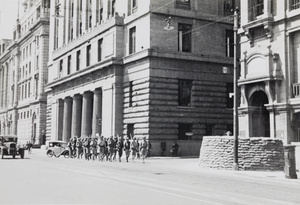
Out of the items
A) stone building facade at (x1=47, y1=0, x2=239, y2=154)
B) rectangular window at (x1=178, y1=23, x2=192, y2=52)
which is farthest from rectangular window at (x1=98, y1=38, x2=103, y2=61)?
rectangular window at (x1=178, y1=23, x2=192, y2=52)

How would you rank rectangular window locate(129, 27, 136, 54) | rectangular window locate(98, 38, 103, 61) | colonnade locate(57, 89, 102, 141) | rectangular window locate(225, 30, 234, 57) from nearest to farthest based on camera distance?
rectangular window locate(129, 27, 136, 54) < rectangular window locate(225, 30, 234, 57) < colonnade locate(57, 89, 102, 141) < rectangular window locate(98, 38, 103, 61)

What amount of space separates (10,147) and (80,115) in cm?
1925

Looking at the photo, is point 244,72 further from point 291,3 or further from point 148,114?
point 148,114

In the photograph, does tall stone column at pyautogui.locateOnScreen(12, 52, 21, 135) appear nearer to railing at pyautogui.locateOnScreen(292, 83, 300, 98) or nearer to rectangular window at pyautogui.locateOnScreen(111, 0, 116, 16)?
rectangular window at pyautogui.locateOnScreen(111, 0, 116, 16)

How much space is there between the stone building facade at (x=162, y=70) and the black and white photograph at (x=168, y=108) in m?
0.11

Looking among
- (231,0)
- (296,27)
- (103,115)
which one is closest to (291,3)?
(296,27)

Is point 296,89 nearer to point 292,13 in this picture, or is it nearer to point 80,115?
point 292,13

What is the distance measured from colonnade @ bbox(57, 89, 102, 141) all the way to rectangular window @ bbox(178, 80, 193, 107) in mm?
10010

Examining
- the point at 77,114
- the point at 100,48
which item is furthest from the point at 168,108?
the point at 77,114

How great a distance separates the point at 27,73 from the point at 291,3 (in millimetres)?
74188

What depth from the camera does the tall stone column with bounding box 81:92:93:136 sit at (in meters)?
49.9

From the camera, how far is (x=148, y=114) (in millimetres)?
37375

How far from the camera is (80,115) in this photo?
54.7 m

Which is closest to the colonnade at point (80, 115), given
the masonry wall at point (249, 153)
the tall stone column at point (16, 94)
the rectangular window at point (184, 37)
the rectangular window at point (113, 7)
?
the rectangular window at point (113, 7)
